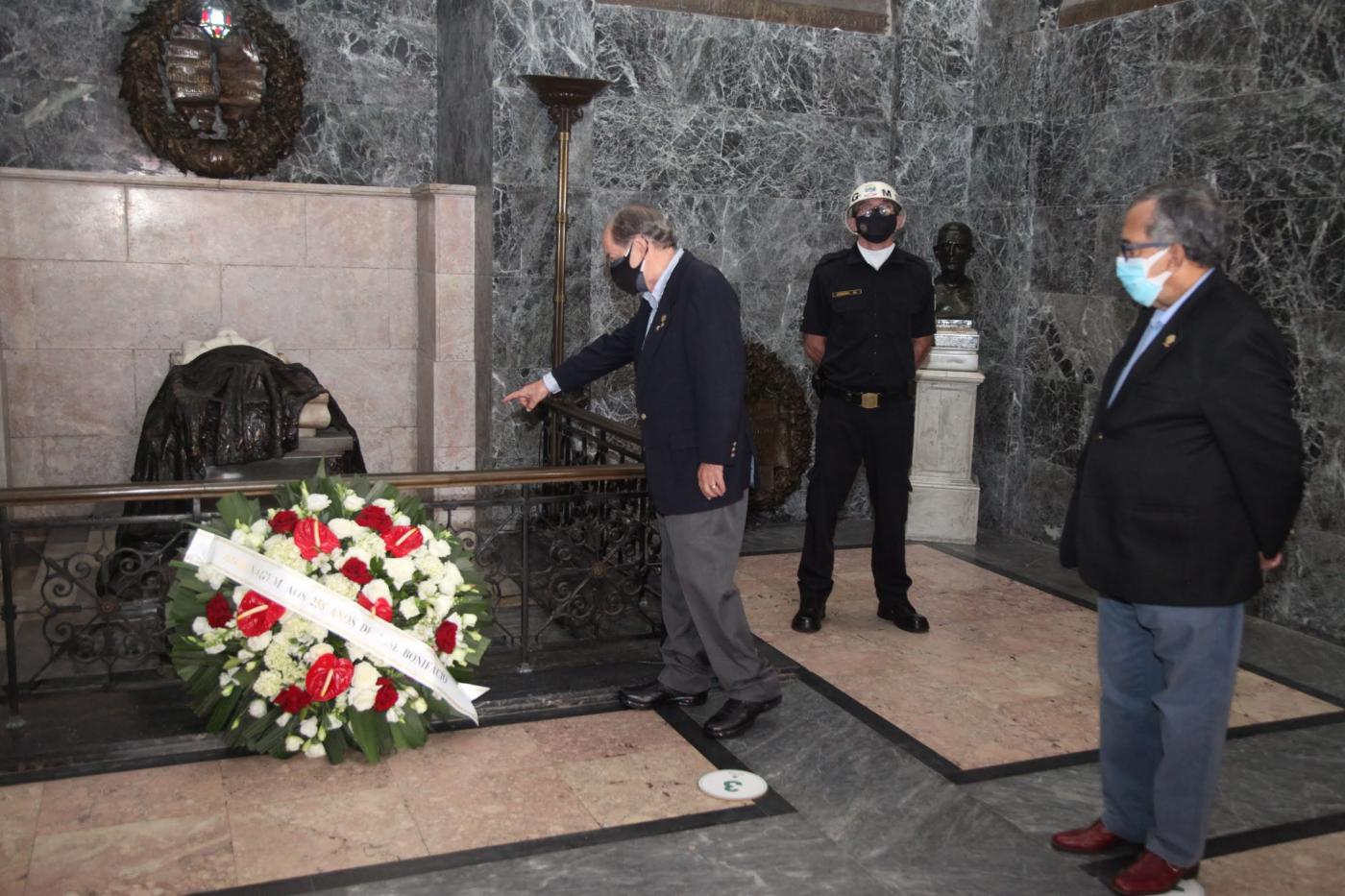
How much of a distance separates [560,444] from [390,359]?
1.55 m

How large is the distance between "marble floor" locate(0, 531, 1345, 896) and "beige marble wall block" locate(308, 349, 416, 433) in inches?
156

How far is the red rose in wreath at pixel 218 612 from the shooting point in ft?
12.7

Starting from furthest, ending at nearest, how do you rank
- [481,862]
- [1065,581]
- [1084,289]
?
1. [1084,289]
2. [1065,581]
3. [481,862]

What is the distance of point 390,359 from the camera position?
8008 mm

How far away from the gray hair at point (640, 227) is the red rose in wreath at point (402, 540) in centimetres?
117

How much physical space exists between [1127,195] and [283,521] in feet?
16.4

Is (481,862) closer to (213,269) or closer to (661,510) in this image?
(661,510)

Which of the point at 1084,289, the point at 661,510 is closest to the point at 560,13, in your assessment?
the point at 1084,289

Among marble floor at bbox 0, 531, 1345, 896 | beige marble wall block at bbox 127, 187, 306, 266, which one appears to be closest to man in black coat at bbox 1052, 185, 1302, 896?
marble floor at bbox 0, 531, 1345, 896

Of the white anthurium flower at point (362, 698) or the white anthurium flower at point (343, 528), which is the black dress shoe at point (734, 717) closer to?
the white anthurium flower at point (362, 698)

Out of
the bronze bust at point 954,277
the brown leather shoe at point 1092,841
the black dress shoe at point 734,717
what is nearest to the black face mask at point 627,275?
the black dress shoe at point 734,717

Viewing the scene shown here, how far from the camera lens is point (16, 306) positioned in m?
7.09

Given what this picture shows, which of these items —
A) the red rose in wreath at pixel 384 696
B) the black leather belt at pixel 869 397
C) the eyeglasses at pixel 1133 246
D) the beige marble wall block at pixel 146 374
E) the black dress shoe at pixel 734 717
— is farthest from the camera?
the beige marble wall block at pixel 146 374

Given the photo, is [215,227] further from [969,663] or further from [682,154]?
[969,663]
